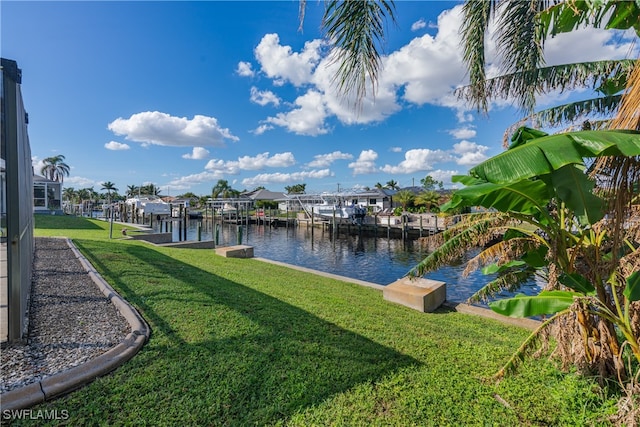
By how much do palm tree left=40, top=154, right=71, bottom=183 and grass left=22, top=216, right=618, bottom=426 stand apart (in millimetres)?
82040

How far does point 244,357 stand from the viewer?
3736 millimetres

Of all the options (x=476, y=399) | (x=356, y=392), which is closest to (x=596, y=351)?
(x=476, y=399)

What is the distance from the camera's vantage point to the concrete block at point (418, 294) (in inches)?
281

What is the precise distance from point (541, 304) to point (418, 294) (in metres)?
4.09

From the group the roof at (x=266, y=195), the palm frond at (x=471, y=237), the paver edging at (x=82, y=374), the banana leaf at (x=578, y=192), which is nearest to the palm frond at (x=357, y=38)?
the banana leaf at (x=578, y=192)

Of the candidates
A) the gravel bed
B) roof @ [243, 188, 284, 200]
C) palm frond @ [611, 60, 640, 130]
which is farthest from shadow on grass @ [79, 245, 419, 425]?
roof @ [243, 188, 284, 200]

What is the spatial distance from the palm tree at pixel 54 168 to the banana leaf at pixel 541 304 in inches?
3440

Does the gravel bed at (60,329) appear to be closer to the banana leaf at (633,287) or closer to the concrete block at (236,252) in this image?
the banana leaf at (633,287)

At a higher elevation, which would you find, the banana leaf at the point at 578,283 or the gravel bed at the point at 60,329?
the banana leaf at the point at 578,283

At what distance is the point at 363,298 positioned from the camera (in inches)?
298

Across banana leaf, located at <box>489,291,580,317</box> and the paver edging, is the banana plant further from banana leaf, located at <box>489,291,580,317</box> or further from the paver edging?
the paver edging

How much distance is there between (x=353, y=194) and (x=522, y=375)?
41.3 m

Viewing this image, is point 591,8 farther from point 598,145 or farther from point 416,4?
point 416,4

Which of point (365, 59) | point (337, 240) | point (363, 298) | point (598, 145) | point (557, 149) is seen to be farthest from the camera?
point (337, 240)
